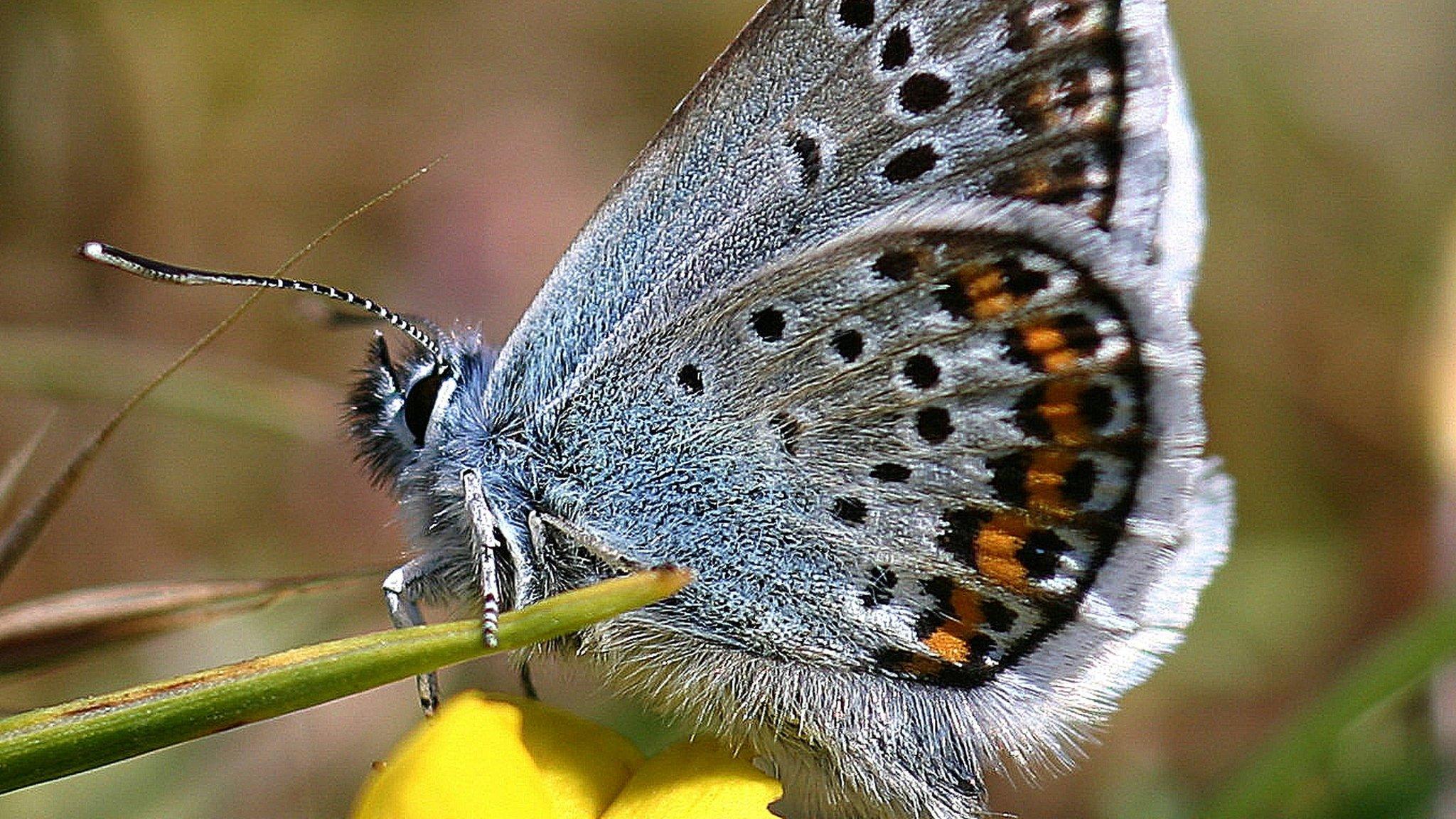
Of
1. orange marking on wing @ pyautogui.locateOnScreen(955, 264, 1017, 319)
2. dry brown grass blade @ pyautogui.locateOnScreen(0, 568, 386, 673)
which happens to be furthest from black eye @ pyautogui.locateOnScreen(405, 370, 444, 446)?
orange marking on wing @ pyautogui.locateOnScreen(955, 264, 1017, 319)

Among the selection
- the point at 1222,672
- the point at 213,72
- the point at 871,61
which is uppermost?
the point at 213,72

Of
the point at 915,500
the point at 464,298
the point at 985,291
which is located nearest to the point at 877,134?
the point at 985,291

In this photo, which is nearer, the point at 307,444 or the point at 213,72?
the point at 307,444

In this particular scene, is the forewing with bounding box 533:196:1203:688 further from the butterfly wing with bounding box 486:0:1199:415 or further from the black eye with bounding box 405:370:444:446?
the black eye with bounding box 405:370:444:446

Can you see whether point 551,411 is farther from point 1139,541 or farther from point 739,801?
point 1139,541

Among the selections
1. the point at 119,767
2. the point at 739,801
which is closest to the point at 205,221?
the point at 119,767

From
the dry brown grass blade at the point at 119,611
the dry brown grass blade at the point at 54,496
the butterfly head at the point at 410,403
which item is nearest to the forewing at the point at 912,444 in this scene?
the butterfly head at the point at 410,403

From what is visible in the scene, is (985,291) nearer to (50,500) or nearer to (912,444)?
(912,444)
